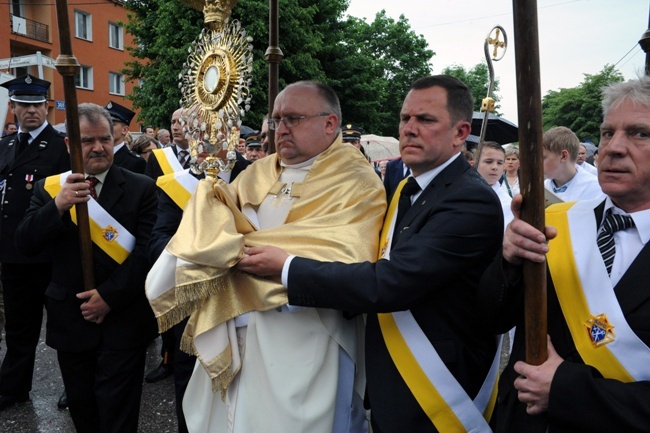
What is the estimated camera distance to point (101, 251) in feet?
10.1

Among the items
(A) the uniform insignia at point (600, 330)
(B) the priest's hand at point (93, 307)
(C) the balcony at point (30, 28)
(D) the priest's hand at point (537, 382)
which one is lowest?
(B) the priest's hand at point (93, 307)

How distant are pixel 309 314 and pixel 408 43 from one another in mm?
32360

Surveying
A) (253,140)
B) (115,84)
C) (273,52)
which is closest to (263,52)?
(253,140)

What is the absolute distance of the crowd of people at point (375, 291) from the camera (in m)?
Result: 1.62

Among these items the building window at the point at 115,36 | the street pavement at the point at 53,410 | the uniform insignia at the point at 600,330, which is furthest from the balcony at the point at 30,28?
the uniform insignia at the point at 600,330

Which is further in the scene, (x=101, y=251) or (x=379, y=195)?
(x=101, y=251)

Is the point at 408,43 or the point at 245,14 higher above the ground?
the point at 408,43

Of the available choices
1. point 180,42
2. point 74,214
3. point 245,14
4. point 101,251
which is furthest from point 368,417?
point 180,42

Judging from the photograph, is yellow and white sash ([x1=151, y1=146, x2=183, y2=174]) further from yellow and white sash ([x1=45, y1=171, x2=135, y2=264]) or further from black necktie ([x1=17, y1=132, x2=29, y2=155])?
black necktie ([x1=17, y1=132, x2=29, y2=155])

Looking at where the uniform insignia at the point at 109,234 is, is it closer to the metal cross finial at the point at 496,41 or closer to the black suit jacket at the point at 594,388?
the black suit jacket at the point at 594,388

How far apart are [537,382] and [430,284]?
0.47 metres

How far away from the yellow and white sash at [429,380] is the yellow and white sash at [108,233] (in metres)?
1.72

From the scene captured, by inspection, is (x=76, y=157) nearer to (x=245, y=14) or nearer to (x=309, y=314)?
(x=309, y=314)

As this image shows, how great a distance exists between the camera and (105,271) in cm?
310
